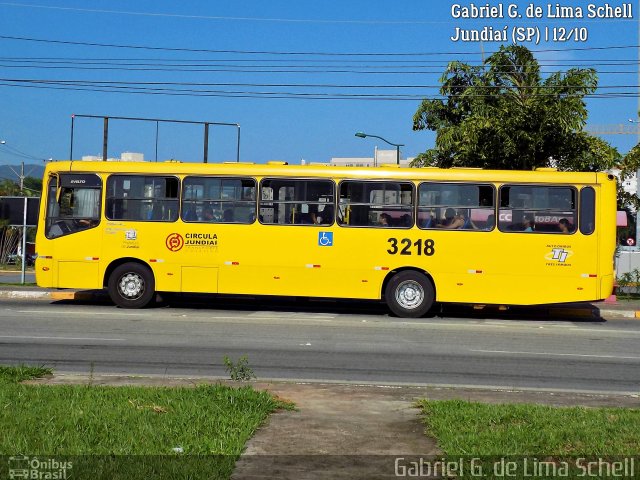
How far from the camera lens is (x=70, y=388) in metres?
8.95

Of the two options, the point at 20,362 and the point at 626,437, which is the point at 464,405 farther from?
the point at 20,362

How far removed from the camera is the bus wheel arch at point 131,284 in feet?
64.7

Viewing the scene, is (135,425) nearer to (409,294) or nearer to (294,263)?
(294,263)

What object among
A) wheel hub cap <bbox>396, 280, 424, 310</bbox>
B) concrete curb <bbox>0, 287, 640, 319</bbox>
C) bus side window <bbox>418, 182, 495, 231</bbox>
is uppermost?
bus side window <bbox>418, 182, 495, 231</bbox>

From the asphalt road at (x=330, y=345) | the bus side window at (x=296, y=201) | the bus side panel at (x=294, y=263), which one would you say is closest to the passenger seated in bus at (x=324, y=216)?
the bus side window at (x=296, y=201)

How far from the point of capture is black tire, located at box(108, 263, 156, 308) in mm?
19719

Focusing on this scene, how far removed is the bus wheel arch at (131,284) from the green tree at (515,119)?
12171mm

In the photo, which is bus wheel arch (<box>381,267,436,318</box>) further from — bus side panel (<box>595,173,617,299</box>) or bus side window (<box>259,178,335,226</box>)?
bus side panel (<box>595,173,617,299</box>)

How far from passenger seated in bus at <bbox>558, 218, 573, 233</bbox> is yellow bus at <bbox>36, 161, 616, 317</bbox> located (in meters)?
0.03

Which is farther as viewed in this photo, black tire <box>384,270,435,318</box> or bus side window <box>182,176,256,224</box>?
bus side window <box>182,176,256,224</box>

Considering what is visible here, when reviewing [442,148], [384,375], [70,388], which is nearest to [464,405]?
[384,375]

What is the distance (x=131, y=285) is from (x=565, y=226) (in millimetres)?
9707

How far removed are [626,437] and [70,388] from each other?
17.7 ft

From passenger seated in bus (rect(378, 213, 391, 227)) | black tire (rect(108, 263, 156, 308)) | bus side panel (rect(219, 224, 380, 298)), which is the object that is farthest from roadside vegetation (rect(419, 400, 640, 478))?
black tire (rect(108, 263, 156, 308))
